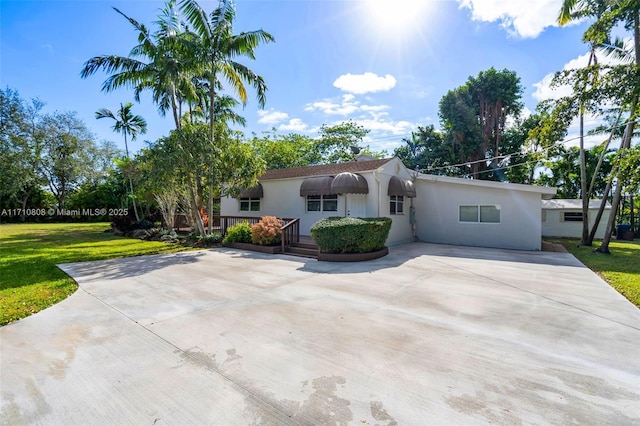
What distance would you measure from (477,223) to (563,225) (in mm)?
12058

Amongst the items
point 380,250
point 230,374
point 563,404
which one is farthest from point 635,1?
point 230,374

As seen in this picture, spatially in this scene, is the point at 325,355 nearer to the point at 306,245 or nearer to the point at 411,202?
the point at 306,245

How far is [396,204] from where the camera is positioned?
49.8 ft

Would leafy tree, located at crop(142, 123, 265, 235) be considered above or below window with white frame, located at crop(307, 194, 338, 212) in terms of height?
above

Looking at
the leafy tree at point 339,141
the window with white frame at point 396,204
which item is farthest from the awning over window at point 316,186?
the leafy tree at point 339,141

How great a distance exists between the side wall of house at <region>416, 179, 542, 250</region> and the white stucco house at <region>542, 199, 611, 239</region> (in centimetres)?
1052

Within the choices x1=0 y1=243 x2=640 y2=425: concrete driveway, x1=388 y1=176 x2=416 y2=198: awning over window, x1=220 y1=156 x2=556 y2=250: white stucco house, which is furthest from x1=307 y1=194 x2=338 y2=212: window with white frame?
x1=0 y1=243 x2=640 y2=425: concrete driveway

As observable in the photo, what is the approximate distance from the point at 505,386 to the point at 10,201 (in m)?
46.2

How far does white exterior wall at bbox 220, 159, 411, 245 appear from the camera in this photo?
531 inches

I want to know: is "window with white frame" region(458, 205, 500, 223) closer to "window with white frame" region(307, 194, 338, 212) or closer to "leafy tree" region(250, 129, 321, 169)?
"window with white frame" region(307, 194, 338, 212)

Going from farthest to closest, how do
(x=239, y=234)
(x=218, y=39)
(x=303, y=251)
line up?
(x=239, y=234), (x=218, y=39), (x=303, y=251)

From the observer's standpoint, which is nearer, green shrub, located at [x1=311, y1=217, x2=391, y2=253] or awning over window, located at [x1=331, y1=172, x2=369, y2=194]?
green shrub, located at [x1=311, y1=217, x2=391, y2=253]

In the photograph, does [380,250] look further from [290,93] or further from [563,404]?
[290,93]

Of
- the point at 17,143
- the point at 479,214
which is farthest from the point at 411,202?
the point at 17,143
